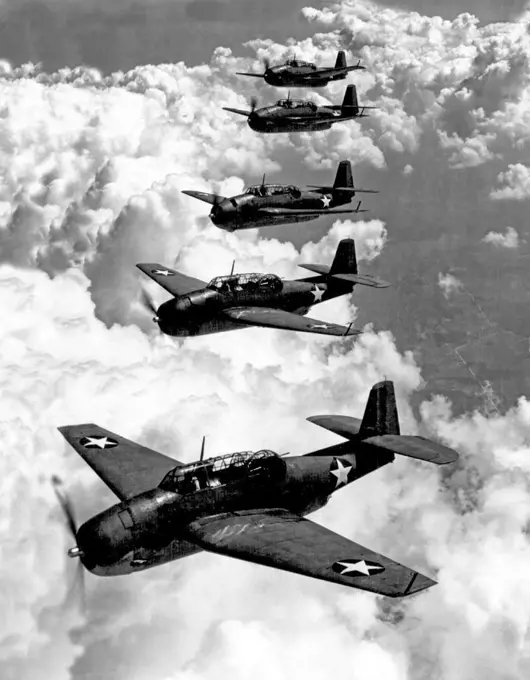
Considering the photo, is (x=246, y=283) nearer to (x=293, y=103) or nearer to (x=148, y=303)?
(x=148, y=303)

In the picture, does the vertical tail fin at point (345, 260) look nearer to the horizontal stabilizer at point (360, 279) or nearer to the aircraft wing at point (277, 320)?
the horizontal stabilizer at point (360, 279)

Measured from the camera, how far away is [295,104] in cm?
6156

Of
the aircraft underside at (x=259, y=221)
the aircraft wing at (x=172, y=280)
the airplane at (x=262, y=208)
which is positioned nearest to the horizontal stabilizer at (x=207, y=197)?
the airplane at (x=262, y=208)

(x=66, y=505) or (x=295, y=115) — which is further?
(x=295, y=115)

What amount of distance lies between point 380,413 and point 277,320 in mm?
10561

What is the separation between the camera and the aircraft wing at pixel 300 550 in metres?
22.1

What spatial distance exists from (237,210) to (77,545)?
31524mm

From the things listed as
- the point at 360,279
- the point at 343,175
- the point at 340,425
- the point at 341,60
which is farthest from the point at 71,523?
the point at 341,60

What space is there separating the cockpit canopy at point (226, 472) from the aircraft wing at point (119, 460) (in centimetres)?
307

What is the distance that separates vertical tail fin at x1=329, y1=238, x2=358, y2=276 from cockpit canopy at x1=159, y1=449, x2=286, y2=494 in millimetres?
24233

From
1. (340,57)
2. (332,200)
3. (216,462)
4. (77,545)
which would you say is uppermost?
(340,57)

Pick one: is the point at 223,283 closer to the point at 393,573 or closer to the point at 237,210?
the point at 237,210

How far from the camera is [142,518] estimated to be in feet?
81.8

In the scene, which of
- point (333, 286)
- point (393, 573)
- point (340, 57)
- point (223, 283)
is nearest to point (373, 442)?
point (393, 573)
